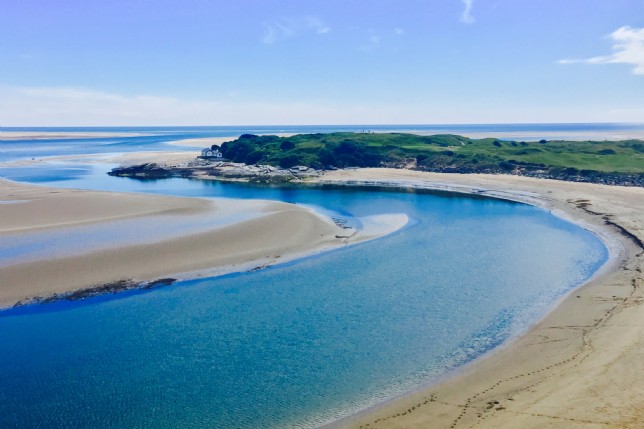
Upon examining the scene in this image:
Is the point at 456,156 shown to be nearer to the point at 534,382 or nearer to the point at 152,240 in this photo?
the point at 152,240

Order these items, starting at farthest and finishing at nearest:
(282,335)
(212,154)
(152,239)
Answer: (212,154)
(152,239)
(282,335)

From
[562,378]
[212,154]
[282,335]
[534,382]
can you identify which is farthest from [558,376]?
[212,154]

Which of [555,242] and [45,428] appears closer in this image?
[45,428]

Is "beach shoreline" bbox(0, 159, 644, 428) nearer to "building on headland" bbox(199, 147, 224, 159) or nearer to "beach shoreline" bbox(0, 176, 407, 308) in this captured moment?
→ "beach shoreline" bbox(0, 176, 407, 308)

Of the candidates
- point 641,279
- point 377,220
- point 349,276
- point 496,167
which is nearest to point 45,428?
point 349,276

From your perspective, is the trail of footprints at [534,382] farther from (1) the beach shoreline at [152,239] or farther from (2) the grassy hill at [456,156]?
(2) the grassy hill at [456,156]

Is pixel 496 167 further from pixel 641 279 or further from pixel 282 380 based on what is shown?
pixel 282 380
